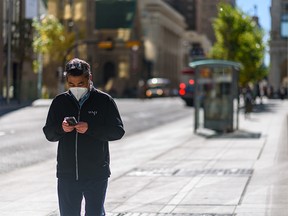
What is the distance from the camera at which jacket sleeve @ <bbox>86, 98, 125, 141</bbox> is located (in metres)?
6.09

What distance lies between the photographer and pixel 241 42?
61344 millimetres

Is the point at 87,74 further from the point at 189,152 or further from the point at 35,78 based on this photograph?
the point at 35,78

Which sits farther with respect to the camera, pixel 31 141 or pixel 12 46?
pixel 12 46

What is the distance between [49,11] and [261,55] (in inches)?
724

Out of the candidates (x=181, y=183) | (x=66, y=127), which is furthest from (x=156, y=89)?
(x=66, y=127)

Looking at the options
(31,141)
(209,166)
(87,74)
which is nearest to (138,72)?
(31,141)

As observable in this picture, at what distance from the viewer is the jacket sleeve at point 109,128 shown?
6.09 metres

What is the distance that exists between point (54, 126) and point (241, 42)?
184 ft

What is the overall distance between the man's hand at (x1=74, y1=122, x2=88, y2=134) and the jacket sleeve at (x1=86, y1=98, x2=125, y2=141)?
61 mm

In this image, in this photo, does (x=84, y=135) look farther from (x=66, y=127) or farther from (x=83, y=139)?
(x=66, y=127)

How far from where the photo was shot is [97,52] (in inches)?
4171

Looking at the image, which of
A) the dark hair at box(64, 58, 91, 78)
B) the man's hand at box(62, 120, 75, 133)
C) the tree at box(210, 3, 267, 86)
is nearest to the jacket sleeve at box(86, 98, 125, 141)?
the man's hand at box(62, 120, 75, 133)

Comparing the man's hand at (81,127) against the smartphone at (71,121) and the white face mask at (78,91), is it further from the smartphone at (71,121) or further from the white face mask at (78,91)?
the white face mask at (78,91)

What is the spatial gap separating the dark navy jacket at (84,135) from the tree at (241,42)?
52.2 m
